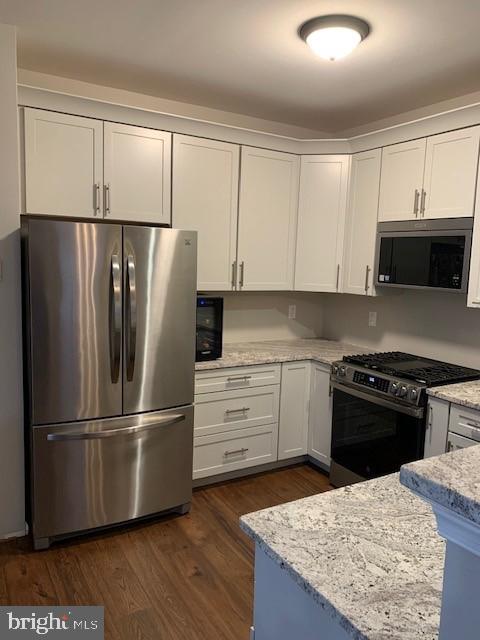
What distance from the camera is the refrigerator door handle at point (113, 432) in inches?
97.3

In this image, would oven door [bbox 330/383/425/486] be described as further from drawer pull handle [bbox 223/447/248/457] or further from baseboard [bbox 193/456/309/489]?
drawer pull handle [bbox 223/447/248/457]

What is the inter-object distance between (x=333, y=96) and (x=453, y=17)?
44.3 inches

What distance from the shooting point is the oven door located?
2.70 m

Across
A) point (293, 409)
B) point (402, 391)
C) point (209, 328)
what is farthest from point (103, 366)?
point (402, 391)

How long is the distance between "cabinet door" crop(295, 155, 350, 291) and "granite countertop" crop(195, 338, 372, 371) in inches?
19.0

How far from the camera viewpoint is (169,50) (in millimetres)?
2547

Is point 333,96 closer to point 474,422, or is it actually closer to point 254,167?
point 254,167

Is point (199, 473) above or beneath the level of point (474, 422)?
beneath

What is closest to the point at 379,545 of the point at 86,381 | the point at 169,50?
the point at 86,381

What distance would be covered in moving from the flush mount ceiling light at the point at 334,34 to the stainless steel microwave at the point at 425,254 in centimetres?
114

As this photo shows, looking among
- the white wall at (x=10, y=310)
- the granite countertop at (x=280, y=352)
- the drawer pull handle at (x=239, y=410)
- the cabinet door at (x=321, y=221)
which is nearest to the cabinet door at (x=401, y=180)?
the cabinet door at (x=321, y=221)

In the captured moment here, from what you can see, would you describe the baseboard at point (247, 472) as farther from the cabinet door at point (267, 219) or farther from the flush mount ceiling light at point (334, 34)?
the flush mount ceiling light at point (334, 34)

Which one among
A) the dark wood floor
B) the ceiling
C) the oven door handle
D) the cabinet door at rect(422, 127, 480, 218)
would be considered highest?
the ceiling

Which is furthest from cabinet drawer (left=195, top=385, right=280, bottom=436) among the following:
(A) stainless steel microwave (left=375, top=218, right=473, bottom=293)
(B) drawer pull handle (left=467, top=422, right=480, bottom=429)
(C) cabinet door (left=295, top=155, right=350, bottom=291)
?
(B) drawer pull handle (left=467, top=422, right=480, bottom=429)
